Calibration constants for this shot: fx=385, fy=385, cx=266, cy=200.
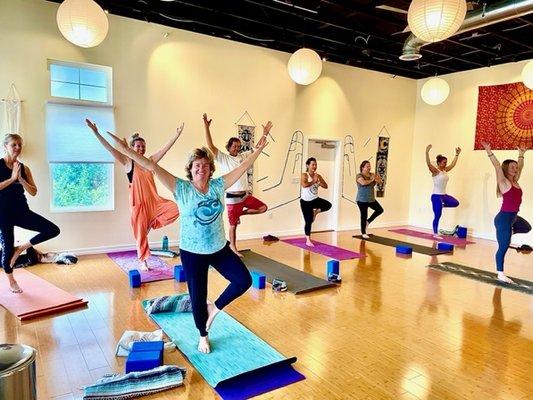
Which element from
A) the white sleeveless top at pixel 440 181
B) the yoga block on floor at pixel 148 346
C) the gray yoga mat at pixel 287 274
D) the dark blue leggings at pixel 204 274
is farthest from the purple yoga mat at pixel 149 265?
the white sleeveless top at pixel 440 181

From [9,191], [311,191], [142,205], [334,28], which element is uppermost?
[334,28]

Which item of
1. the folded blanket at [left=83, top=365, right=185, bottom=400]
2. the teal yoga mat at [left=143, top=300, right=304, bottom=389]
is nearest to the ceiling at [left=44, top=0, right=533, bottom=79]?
the teal yoga mat at [left=143, top=300, right=304, bottom=389]

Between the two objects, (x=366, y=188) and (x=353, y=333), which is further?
(x=366, y=188)

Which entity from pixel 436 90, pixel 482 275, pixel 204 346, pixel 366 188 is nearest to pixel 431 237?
pixel 366 188

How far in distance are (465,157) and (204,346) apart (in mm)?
7319

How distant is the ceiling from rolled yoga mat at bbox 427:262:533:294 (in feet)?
11.3

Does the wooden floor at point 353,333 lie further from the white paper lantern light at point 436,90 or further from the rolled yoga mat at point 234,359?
the white paper lantern light at point 436,90

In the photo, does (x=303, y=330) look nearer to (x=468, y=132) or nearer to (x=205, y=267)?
(x=205, y=267)

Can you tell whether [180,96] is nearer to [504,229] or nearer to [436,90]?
[436,90]

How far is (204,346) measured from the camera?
2736mm

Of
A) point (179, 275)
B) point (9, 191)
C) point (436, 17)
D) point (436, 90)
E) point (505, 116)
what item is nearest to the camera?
point (436, 17)

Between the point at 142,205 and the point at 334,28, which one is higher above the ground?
the point at 334,28

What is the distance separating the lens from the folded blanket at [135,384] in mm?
2191

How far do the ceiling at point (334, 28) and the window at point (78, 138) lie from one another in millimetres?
1058
